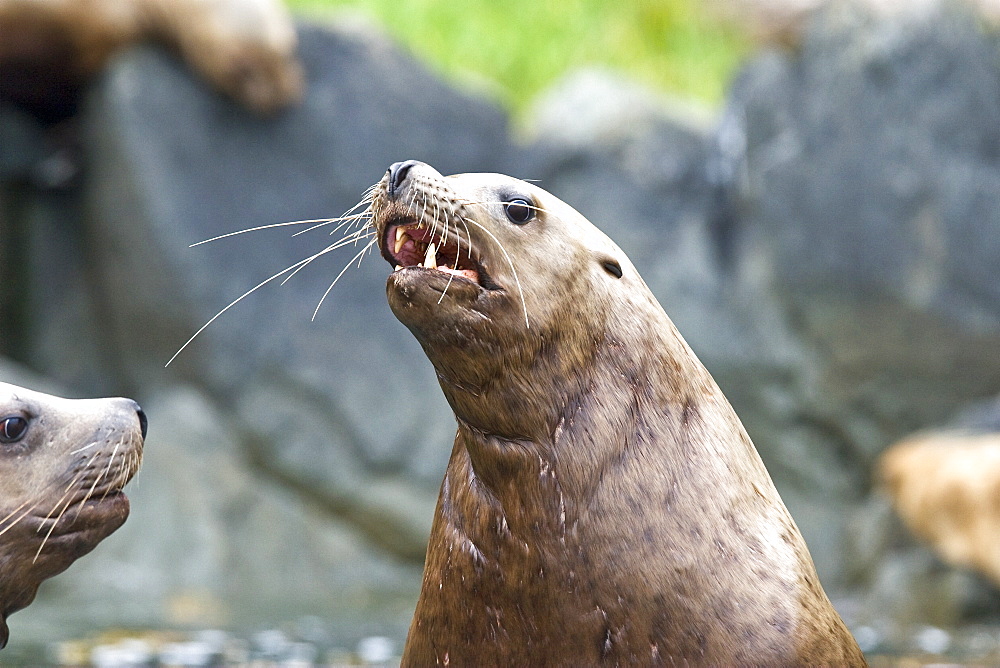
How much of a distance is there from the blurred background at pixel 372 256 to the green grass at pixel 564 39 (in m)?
3.44

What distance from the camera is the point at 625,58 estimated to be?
14484mm

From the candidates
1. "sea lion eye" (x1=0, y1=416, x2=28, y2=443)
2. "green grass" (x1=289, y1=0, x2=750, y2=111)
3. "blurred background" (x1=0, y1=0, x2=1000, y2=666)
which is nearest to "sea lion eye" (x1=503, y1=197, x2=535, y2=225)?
"sea lion eye" (x1=0, y1=416, x2=28, y2=443)

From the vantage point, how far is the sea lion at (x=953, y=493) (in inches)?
304

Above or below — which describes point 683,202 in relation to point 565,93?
below

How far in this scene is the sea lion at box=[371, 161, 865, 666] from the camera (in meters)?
3.22

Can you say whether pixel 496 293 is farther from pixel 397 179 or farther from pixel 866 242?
pixel 866 242

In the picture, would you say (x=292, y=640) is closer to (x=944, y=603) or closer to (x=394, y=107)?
(x=944, y=603)

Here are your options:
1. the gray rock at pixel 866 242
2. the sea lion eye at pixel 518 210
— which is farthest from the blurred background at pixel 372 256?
the sea lion eye at pixel 518 210

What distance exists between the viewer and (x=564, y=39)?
14438 mm

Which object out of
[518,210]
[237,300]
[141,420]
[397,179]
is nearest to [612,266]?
[518,210]

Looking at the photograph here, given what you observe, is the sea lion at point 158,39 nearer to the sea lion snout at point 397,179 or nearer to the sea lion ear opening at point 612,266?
the sea lion snout at point 397,179

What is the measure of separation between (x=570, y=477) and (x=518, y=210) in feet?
2.45

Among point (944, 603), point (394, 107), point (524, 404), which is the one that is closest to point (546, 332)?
point (524, 404)

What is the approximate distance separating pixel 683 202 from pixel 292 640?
17.9 feet
